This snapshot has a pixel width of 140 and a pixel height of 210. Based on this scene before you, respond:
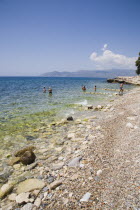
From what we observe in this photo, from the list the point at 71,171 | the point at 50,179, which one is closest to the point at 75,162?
the point at 71,171

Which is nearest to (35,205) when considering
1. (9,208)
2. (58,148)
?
(9,208)

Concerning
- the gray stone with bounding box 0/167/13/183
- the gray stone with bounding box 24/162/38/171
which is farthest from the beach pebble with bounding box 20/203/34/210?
the gray stone with bounding box 24/162/38/171

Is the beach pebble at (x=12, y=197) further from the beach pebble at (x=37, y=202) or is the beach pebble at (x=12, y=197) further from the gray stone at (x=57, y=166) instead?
the gray stone at (x=57, y=166)

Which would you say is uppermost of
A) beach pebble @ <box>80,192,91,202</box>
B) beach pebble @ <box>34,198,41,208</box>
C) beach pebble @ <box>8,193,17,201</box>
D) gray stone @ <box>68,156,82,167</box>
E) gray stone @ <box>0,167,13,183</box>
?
beach pebble @ <box>80,192,91,202</box>

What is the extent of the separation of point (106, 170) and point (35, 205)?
2.60m

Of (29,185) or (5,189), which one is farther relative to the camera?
(29,185)

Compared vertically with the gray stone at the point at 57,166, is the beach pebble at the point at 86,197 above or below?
above

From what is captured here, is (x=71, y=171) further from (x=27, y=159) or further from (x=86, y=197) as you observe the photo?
(x=27, y=159)

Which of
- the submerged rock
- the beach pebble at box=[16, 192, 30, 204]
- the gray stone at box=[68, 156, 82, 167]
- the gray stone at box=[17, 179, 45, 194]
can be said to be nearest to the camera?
the beach pebble at box=[16, 192, 30, 204]

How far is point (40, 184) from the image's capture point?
4.97m

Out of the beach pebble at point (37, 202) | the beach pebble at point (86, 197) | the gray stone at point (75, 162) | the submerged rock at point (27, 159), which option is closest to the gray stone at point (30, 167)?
the submerged rock at point (27, 159)

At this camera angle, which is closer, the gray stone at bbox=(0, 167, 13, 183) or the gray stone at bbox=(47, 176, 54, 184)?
the gray stone at bbox=(47, 176, 54, 184)

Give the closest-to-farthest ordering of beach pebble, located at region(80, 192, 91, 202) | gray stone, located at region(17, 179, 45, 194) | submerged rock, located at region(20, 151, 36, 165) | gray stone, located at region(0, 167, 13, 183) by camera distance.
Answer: beach pebble, located at region(80, 192, 91, 202) → gray stone, located at region(17, 179, 45, 194) → gray stone, located at region(0, 167, 13, 183) → submerged rock, located at region(20, 151, 36, 165)

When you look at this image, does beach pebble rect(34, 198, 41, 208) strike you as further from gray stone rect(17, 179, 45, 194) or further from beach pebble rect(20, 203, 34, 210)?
gray stone rect(17, 179, 45, 194)
